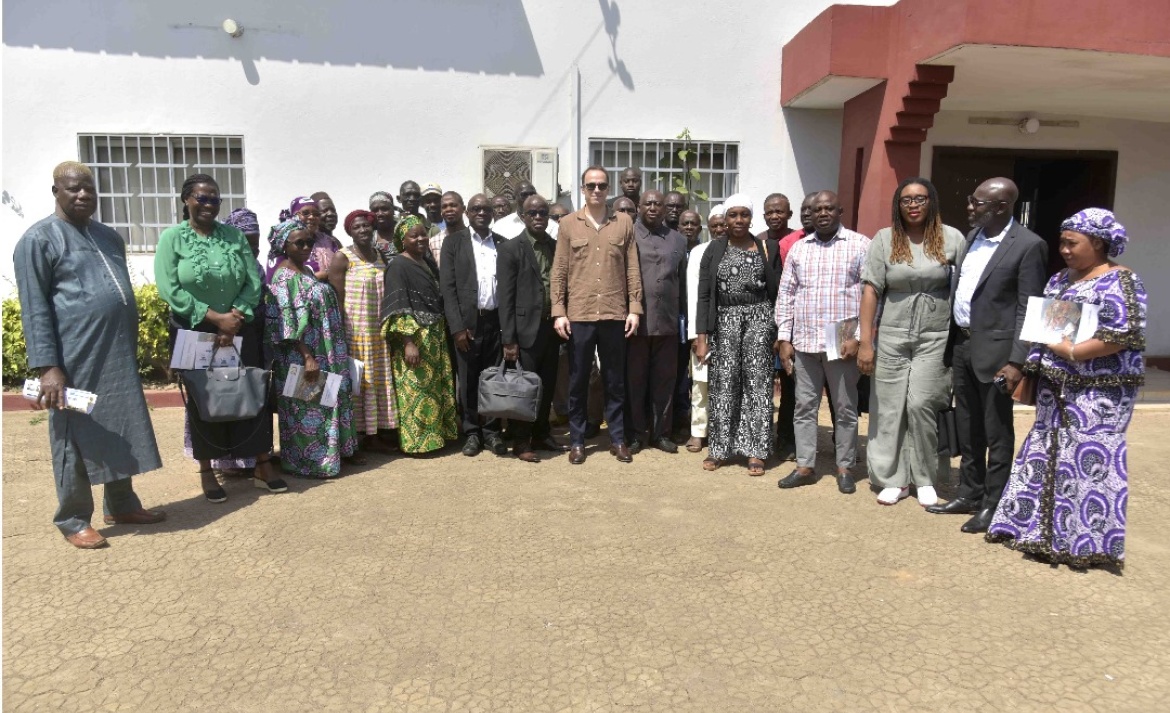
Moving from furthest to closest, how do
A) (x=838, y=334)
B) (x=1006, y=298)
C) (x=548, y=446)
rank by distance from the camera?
(x=548, y=446), (x=838, y=334), (x=1006, y=298)

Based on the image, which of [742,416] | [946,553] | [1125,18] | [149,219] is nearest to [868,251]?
[742,416]

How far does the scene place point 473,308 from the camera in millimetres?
5570

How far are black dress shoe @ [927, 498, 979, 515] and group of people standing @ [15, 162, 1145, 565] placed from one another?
2 cm

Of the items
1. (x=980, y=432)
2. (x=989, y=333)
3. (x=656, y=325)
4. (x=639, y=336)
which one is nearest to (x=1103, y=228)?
(x=989, y=333)

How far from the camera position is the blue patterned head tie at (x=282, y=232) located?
5.02 metres

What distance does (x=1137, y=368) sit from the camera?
12.3 ft

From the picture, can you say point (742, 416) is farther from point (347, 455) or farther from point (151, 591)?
point (151, 591)

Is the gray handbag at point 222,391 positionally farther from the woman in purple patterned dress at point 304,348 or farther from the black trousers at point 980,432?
the black trousers at point 980,432

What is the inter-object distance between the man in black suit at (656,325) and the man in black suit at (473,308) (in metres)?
0.99

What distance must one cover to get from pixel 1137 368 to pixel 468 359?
3.93 meters

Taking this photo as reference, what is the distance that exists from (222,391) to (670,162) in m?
5.34

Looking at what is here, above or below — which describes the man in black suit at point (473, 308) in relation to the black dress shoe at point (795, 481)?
above

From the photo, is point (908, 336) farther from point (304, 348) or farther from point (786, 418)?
point (304, 348)

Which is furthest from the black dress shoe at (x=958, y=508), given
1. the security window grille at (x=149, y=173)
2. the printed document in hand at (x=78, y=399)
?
the security window grille at (x=149, y=173)
